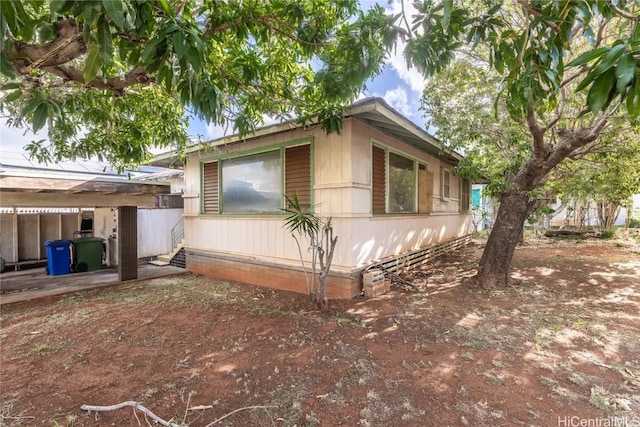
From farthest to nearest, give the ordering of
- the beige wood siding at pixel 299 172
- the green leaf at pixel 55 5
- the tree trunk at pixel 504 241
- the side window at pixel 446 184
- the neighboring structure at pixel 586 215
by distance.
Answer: the neighboring structure at pixel 586 215 → the side window at pixel 446 184 → the tree trunk at pixel 504 241 → the beige wood siding at pixel 299 172 → the green leaf at pixel 55 5

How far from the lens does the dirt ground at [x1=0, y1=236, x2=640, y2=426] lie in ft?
6.95

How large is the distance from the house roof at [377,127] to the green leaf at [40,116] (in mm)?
2343

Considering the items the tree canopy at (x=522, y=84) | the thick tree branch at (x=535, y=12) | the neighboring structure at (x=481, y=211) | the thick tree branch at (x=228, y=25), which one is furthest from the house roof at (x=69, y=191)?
the neighboring structure at (x=481, y=211)

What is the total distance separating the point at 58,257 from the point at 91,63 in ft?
27.1

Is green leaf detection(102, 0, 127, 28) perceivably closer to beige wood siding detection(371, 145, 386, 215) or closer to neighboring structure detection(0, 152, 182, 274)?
beige wood siding detection(371, 145, 386, 215)

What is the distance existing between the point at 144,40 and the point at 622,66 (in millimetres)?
2693

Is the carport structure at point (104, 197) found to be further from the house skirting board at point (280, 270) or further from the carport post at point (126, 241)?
the house skirting board at point (280, 270)

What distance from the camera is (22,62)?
6.71 ft

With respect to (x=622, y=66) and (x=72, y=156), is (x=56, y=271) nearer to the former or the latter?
(x=72, y=156)

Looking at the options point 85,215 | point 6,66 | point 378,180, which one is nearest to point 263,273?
point 378,180

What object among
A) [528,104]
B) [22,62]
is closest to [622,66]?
[528,104]

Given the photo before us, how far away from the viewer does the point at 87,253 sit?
7.85 m

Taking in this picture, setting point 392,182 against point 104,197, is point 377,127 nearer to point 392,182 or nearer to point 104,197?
point 392,182

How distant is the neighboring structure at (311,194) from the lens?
182 inches
